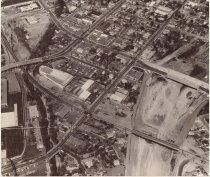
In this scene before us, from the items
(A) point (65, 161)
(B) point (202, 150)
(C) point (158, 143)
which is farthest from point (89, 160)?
(B) point (202, 150)

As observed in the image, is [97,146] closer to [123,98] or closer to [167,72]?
[123,98]

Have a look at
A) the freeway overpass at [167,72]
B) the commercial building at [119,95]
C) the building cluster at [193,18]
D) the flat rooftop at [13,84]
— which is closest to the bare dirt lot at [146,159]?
the commercial building at [119,95]

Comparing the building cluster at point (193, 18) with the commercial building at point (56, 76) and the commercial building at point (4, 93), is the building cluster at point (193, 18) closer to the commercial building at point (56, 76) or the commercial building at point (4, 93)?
the commercial building at point (56, 76)

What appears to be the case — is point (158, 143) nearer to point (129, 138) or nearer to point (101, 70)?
point (129, 138)

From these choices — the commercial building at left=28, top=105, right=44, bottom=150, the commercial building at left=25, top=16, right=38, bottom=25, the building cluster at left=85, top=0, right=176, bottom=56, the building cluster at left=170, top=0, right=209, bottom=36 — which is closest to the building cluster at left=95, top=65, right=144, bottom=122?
the building cluster at left=85, top=0, right=176, bottom=56

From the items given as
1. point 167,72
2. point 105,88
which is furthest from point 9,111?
point 167,72

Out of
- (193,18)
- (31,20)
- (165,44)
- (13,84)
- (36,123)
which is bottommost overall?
(36,123)

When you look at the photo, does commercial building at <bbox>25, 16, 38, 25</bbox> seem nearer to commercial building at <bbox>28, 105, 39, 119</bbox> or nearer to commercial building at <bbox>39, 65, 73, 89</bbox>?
commercial building at <bbox>39, 65, 73, 89</bbox>
